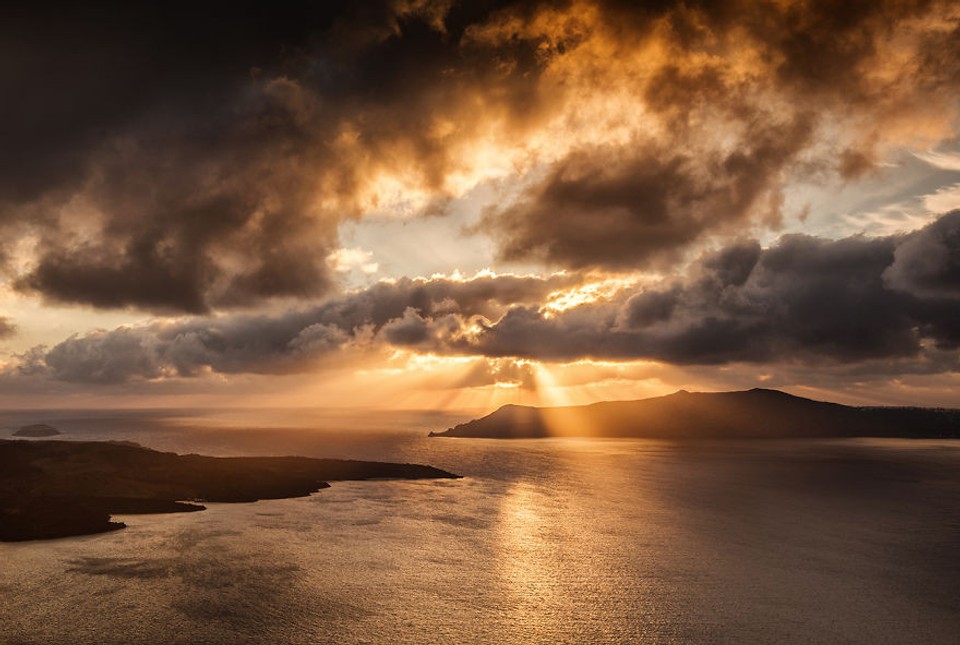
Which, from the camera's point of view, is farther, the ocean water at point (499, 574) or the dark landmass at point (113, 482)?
the dark landmass at point (113, 482)

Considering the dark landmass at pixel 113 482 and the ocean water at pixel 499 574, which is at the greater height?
the dark landmass at pixel 113 482

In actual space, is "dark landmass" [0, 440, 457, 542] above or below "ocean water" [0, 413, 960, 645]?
above

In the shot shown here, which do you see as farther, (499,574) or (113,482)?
(113,482)

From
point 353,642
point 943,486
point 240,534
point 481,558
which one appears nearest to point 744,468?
point 943,486

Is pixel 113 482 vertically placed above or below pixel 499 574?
above
